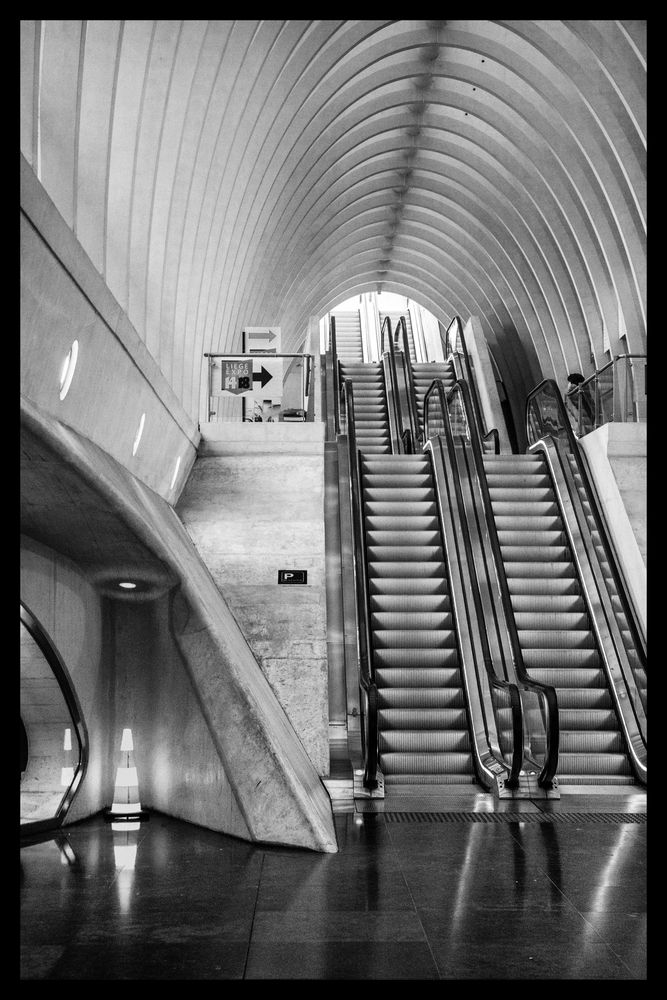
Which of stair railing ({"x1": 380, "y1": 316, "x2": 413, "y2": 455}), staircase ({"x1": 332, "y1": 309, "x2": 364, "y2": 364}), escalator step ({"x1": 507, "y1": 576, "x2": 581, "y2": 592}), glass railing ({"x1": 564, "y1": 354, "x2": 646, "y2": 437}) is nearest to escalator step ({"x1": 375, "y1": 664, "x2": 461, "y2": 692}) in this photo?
escalator step ({"x1": 507, "y1": 576, "x2": 581, "y2": 592})

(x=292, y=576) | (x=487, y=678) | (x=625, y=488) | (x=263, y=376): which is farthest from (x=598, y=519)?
(x=263, y=376)

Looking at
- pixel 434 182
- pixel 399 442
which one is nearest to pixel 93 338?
pixel 399 442

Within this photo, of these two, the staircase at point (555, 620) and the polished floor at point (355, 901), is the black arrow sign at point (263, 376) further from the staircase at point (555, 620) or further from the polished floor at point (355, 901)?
the polished floor at point (355, 901)

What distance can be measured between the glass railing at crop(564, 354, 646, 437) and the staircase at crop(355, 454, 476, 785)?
253 centimetres

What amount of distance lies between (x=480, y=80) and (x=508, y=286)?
571 centimetres

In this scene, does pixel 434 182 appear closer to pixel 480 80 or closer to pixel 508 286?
pixel 508 286

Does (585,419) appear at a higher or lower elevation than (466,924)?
higher

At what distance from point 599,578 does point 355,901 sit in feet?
21.4

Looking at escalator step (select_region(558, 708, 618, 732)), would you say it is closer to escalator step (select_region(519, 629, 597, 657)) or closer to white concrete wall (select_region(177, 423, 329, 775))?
escalator step (select_region(519, 629, 597, 657))

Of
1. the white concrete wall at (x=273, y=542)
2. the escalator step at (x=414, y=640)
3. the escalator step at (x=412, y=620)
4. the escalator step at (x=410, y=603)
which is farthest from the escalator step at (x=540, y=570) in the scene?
the white concrete wall at (x=273, y=542)

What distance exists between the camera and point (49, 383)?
6062 mm

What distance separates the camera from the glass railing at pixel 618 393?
12.6 metres

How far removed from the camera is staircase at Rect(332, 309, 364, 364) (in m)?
40.2

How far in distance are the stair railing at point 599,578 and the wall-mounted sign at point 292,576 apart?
3220mm
